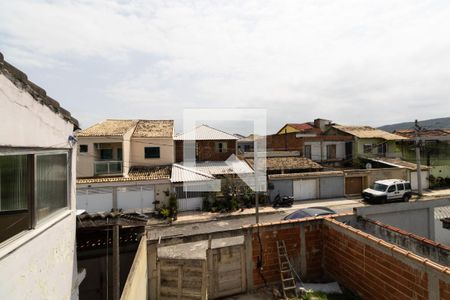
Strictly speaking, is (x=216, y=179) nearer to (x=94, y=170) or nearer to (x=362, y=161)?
(x=94, y=170)

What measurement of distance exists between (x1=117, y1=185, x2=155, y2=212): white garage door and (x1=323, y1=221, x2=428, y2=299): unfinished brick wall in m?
14.1

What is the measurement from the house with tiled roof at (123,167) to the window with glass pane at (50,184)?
1497 centimetres

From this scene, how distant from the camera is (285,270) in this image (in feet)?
26.5

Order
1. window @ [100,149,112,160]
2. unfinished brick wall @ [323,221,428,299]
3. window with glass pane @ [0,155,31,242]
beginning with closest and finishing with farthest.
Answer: window with glass pane @ [0,155,31,242] < unfinished brick wall @ [323,221,428,299] < window @ [100,149,112,160]

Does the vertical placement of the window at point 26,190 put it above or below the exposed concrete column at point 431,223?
above

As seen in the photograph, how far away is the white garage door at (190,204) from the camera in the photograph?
20.3 m

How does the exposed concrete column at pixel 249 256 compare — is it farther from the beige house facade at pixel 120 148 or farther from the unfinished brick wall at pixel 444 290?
the beige house facade at pixel 120 148

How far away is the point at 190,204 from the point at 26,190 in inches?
686

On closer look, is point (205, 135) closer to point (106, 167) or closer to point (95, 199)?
point (106, 167)

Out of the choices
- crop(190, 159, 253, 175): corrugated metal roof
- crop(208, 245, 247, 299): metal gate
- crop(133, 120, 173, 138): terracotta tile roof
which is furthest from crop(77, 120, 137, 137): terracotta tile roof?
crop(208, 245, 247, 299): metal gate

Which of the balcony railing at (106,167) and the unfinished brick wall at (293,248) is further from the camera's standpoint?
the balcony railing at (106,167)

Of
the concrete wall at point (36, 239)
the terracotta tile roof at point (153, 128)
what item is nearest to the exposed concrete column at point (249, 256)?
the concrete wall at point (36, 239)

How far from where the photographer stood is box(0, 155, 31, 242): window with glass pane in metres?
3.08

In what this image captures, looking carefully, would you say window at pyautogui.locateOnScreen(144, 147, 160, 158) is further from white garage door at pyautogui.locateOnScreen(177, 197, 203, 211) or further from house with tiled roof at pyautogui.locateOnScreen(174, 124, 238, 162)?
white garage door at pyautogui.locateOnScreen(177, 197, 203, 211)
